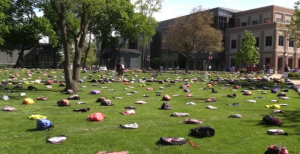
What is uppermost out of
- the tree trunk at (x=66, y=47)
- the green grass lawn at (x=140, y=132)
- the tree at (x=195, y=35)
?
the tree at (x=195, y=35)

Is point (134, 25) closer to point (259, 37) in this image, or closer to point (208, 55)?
point (208, 55)

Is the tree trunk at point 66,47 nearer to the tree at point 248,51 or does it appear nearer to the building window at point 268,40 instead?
the tree at point 248,51

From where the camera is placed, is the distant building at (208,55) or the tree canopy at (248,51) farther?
the distant building at (208,55)

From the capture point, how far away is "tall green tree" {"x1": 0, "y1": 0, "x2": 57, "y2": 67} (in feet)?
170

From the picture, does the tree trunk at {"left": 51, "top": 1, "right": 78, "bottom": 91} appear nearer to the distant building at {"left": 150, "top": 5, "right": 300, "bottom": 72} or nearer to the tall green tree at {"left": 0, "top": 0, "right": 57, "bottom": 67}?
the tall green tree at {"left": 0, "top": 0, "right": 57, "bottom": 67}

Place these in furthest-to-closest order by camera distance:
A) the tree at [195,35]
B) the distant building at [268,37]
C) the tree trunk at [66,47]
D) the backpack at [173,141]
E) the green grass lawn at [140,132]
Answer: the distant building at [268,37]
the tree at [195,35]
the tree trunk at [66,47]
the backpack at [173,141]
the green grass lawn at [140,132]

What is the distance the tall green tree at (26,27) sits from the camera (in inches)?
2044

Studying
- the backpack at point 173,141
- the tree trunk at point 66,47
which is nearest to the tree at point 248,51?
the tree trunk at point 66,47

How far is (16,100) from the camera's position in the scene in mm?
12336

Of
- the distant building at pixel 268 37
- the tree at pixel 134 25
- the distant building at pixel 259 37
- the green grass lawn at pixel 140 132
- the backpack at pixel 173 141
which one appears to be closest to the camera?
the green grass lawn at pixel 140 132

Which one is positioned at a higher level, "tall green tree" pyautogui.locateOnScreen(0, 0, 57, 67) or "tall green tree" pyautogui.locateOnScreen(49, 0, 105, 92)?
"tall green tree" pyautogui.locateOnScreen(0, 0, 57, 67)

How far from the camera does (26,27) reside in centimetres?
5303

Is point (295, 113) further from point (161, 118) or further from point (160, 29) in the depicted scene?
point (160, 29)

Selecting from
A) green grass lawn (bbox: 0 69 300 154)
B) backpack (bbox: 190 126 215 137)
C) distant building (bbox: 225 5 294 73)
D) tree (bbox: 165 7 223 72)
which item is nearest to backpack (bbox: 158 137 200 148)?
green grass lawn (bbox: 0 69 300 154)
